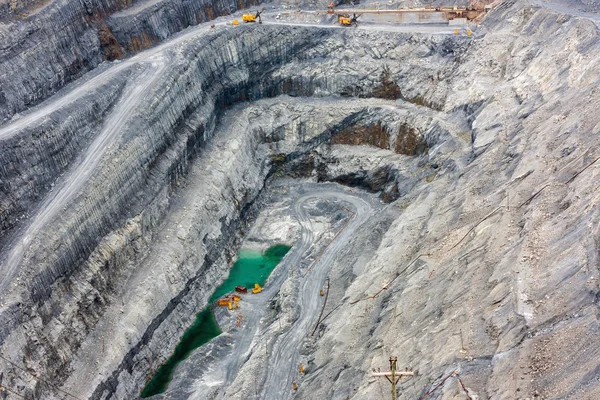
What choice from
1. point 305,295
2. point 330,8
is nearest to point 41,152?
point 305,295

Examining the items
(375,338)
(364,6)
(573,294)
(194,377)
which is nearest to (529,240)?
(573,294)

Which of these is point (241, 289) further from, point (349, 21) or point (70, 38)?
point (349, 21)

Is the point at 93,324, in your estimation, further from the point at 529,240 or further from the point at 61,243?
the point at 529,240

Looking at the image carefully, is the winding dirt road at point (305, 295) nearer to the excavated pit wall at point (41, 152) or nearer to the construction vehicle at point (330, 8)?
the excavated pit wall at point (41, 152)

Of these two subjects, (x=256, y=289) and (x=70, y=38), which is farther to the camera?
(x=70, y=38)

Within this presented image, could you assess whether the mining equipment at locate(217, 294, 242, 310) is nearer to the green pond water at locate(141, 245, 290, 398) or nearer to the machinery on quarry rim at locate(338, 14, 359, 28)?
the green pond water at locate(141, 245, 290, 398)

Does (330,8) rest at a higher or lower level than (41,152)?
higher

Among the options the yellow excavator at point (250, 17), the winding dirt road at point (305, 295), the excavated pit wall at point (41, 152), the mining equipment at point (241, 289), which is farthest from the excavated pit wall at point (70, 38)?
the winding dirt road at point (305, 295)

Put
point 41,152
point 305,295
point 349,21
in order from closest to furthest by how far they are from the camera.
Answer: point 41,152 → point 305,295 → point 349,21
